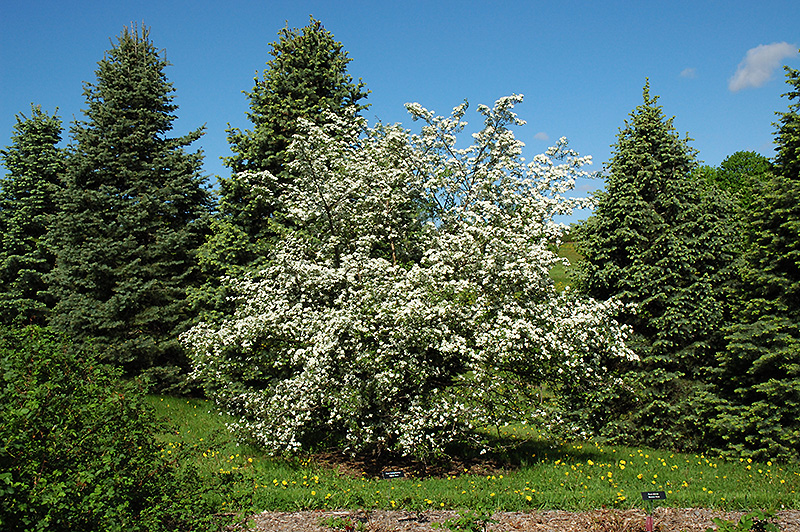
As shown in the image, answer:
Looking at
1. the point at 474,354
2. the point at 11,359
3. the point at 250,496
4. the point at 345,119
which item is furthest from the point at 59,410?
the point at 345,119

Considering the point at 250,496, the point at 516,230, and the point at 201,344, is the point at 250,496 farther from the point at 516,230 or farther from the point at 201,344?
the point at 516,230

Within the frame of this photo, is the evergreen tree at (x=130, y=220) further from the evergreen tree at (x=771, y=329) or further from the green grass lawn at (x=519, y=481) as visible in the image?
the evergreen tree at (x=771, y=329)

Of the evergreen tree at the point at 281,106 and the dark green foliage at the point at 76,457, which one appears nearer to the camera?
the dark green foliage at the point at 76,457

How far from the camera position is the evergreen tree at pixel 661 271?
1125cm

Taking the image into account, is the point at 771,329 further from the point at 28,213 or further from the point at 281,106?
the point at 28,213

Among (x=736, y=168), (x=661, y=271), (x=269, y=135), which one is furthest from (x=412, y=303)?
(x=736, y=168)

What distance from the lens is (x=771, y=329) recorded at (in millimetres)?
9742

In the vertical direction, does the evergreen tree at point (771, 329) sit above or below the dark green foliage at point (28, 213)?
below

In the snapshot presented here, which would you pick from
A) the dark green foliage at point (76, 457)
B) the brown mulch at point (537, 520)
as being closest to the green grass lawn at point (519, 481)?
the brown mulch at point (537, 520)

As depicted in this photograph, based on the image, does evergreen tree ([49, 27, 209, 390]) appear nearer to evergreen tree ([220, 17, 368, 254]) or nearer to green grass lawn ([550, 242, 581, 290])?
evergreen tree ([220, 17, 368, 254])

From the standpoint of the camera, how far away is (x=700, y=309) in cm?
1117

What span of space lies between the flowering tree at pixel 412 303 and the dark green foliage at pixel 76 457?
116 inches

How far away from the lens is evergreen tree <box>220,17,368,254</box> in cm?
1430

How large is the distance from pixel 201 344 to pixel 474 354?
5.39 meters
